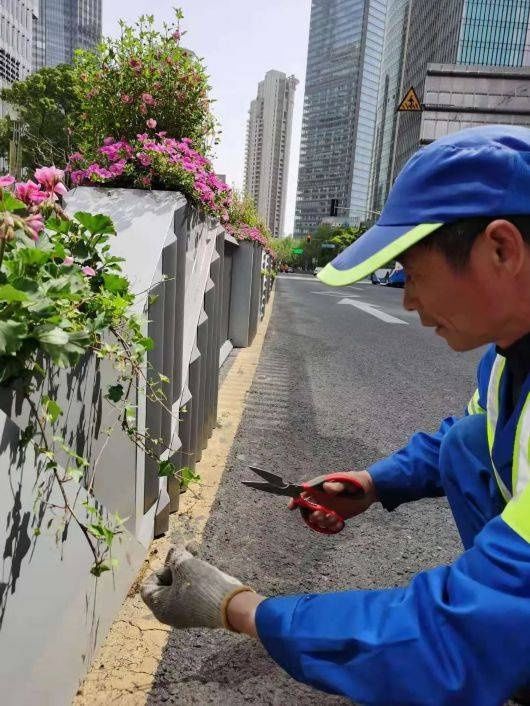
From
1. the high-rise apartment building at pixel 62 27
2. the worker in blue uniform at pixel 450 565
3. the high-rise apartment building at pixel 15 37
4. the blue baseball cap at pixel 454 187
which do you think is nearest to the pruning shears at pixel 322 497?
the worker in blue uniform at pixel 450 565

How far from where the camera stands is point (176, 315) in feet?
7.87

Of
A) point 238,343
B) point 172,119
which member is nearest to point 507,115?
point 238,343

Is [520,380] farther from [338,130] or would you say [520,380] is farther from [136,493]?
[338,130]

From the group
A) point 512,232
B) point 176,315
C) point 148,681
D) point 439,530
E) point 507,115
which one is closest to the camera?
point 512,232

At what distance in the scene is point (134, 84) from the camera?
2732mm

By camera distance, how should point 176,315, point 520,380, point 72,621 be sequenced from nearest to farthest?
point 520,380 < point 72,621 < point 176,315

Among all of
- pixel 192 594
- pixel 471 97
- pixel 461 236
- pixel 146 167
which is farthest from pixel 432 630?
pixel 471 97

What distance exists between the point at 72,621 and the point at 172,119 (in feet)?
8.09

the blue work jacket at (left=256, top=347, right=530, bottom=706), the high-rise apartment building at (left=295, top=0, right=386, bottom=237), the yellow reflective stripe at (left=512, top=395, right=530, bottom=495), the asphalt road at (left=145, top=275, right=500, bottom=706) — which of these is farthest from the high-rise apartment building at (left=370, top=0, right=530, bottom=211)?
the blue work jacket at (left=256, top=347, right=530, bottom=706)

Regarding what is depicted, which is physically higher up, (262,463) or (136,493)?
(136,493)

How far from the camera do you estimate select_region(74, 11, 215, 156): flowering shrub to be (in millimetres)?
2729

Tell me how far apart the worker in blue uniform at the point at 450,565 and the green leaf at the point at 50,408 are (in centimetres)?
49

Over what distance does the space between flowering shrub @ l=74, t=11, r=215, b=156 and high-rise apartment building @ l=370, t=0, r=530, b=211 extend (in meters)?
64.8

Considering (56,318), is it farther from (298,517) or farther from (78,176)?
(298,517)
